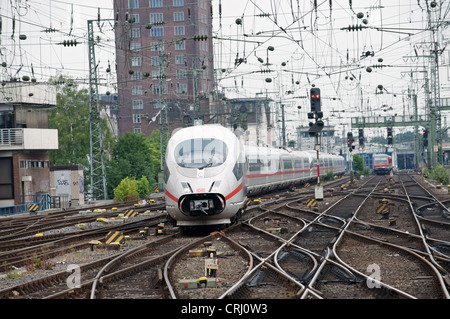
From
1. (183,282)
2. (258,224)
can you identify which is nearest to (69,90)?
(258,224)

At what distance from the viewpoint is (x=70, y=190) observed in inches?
1726

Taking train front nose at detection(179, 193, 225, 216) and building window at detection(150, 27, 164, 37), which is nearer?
train front nose at detection(179, 193, 225, 216)

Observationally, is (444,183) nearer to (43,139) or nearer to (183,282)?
(43,139)

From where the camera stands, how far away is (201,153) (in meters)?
17.3

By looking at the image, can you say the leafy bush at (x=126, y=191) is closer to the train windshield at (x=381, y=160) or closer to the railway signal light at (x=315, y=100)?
the railway signal light at (x=315, y=100)

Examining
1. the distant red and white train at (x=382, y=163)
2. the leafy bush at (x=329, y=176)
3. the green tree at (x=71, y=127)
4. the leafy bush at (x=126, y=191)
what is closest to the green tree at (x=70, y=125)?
the green tree at (x=71, y=127)

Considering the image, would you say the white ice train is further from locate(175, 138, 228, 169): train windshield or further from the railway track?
the railway track

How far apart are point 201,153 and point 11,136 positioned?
2567 centimetres

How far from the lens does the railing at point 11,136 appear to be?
39.2 m

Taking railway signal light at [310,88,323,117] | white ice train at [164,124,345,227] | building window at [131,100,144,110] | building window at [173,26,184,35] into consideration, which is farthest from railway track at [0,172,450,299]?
building window at [173,26,184,35]

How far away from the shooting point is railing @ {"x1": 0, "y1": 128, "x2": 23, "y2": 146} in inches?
1544

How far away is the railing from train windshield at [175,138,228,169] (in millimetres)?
24847

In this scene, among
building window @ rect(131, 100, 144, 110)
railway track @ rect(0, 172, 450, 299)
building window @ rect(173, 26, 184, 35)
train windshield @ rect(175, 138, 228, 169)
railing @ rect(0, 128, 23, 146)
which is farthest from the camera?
building window @ rect(131, 100, 144, 110)

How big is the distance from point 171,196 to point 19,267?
198 inches
